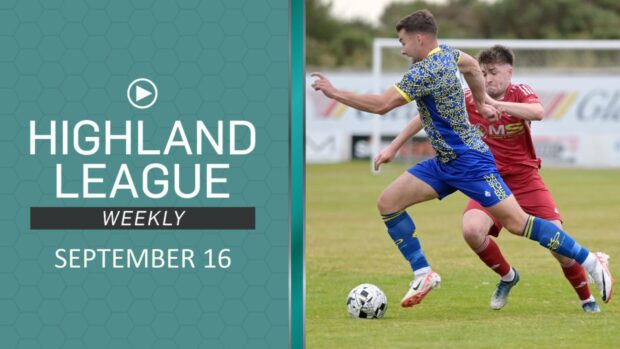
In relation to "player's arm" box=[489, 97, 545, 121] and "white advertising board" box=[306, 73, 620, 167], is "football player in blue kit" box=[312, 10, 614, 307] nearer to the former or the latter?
"player's arm" box=[489, 97, 545, 121]

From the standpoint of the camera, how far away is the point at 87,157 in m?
6.65

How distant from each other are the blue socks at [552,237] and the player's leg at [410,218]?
699 mm

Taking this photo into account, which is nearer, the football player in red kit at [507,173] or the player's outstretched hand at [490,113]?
the player's outstretched hand at [490,113]

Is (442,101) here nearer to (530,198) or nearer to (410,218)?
(410,218)

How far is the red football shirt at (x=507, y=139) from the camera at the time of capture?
967 cm

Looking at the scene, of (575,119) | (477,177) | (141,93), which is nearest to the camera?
(141,93)

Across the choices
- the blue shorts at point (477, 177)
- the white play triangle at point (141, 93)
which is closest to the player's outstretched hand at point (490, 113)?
the blue shorts at point (477, 177)

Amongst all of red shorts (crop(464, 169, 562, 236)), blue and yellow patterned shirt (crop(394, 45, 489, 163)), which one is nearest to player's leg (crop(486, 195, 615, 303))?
blue and yellow patterned shirt (crop(394, 45, 489, 163))

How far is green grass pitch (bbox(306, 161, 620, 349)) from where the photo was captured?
8.18 metres

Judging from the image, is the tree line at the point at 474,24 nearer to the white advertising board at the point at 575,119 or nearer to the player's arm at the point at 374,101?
the white advertising board at the point at 575,119

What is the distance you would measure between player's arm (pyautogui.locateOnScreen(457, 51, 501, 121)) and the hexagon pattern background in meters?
2.58

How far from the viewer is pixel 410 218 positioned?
9312 millimetres

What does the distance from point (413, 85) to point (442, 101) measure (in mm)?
318

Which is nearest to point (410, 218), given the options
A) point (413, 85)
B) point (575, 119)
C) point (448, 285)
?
point (413, 85)
